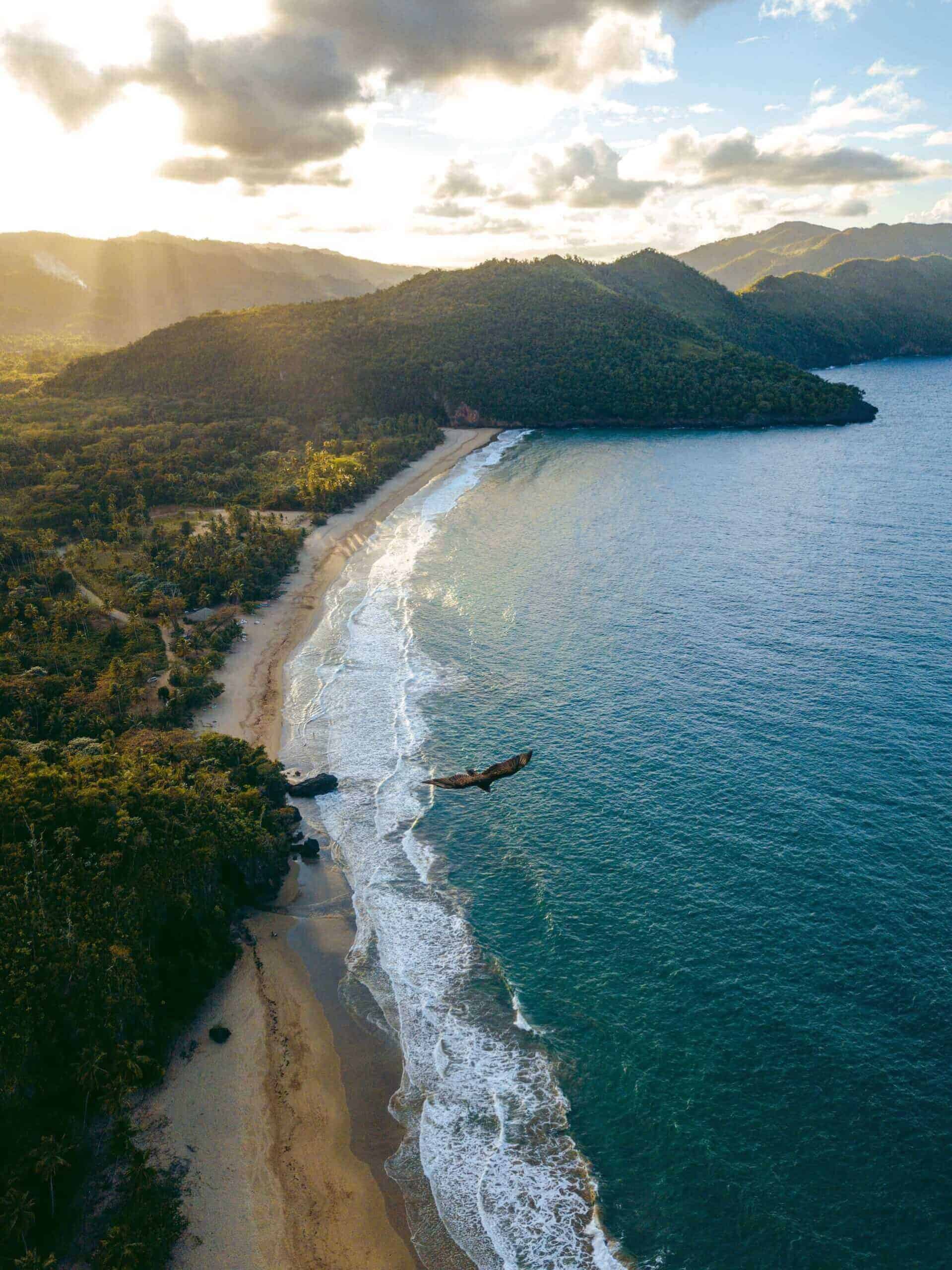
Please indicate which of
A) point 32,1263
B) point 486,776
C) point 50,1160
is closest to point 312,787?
point 50,1160

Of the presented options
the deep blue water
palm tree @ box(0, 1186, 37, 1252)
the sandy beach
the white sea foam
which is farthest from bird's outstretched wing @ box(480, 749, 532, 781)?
palm tree @ box(0, 1186, 37, 1252)

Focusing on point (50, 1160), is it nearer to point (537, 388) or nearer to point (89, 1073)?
point (89, 1073)

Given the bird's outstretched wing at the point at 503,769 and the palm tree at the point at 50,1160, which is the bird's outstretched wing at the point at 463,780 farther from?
the palm tree at the point at 50,1160

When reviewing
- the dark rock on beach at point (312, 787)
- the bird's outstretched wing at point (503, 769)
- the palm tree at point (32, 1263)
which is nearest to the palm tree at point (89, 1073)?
the palm tree at point (32, 1263)

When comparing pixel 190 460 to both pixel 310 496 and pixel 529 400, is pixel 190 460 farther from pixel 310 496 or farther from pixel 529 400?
pixel 529 400

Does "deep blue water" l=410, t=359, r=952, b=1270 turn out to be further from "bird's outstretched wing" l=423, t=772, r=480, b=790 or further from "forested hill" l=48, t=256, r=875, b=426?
"forested hill" l=48, t=256, r=875, b=426
